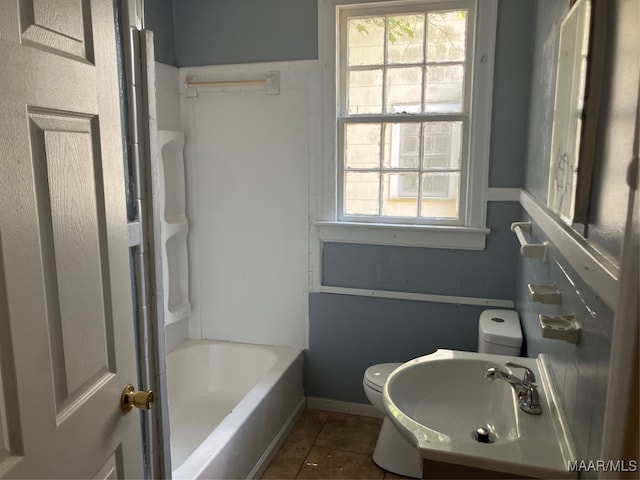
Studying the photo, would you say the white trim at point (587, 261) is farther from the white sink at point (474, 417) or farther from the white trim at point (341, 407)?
the white trim at point (341, 407)

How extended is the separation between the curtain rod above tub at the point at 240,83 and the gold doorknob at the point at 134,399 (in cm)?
195

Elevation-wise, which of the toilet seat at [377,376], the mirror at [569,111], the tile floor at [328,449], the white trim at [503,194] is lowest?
the tile floor at [328,449]

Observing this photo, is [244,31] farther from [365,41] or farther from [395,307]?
[395,307]

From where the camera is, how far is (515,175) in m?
2.46

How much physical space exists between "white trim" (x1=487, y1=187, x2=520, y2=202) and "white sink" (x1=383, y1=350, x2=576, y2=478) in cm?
107

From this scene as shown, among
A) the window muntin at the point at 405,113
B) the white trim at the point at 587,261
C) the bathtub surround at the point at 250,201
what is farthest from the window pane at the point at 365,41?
the white trim at the point at 587,261

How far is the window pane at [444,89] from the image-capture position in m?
2.52

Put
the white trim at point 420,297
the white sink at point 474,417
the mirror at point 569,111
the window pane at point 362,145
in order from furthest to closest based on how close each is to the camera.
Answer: the window pane at point 362,145
the white trim at point 420,297
the white sink at point 474,417
the mirror at point 569,111

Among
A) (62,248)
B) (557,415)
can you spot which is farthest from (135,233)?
(557,415)

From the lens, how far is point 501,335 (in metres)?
2.10

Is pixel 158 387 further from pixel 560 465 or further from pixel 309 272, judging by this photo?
pixel 309 272

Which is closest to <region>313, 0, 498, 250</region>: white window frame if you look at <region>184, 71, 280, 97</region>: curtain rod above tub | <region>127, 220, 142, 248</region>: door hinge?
<region>184, 71, 280, 97</region>: curtain rod above tub

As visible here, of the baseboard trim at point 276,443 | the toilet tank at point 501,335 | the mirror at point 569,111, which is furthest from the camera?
the baseboard trim at point 276,443

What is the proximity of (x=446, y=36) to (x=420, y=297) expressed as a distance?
4.40 ft
